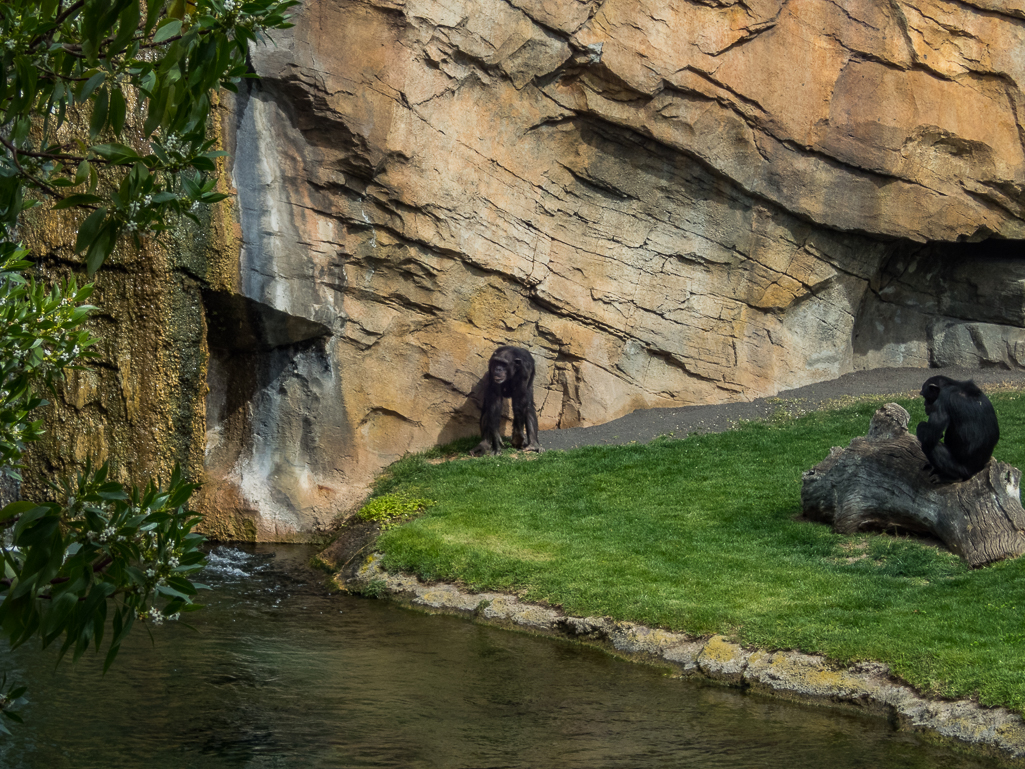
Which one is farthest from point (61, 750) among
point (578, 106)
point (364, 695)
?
point (578, 106)

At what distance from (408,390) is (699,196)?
709cm

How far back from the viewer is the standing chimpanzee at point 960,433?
1034 centimetres

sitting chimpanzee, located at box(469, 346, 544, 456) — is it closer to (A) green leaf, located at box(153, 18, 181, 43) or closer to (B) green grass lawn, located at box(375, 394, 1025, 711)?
(B) green grass lawn, located at box(375, 394, 1025, 711)

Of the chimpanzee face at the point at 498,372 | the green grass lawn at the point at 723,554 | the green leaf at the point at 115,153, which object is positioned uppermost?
the chimpanzee face at the point at 498,372

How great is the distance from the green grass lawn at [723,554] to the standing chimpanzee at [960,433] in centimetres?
92

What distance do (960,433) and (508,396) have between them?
311 inches

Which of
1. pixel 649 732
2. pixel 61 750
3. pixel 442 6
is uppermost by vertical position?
Answer: pixel 442 6

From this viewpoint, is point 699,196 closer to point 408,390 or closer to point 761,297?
point 761,297

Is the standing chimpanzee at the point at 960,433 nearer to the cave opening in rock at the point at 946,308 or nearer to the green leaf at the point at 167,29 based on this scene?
the green leaf at the point at 167,29

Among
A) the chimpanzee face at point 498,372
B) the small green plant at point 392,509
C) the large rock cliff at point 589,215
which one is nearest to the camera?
the small green plant at point 392,509

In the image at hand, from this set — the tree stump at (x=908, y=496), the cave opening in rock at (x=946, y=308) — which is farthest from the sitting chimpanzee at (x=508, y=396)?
the cave opening in rock at (x=946, y=308)

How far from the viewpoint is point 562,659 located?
9.09 m

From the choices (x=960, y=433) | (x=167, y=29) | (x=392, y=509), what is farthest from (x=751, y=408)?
(x=167, y=29)

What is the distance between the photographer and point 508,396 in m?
16.7
